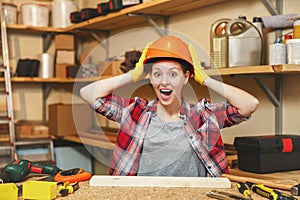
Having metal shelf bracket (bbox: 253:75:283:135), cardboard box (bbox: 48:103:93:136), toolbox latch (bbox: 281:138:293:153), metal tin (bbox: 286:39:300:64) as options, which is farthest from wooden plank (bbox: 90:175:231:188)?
cardboard box (bbox: 48:103:93:136)

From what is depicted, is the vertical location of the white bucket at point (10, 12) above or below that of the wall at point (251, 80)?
above

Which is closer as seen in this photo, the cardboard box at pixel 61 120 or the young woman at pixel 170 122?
the young woman at pixel 170 122

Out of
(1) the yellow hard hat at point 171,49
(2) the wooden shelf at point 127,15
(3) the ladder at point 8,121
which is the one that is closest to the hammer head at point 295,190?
(1) the yellow hard hat at point 171,49

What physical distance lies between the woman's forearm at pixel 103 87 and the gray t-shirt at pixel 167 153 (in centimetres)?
17

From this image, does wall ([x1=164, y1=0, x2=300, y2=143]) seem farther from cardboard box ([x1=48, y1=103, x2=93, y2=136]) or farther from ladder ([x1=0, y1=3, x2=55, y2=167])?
ladder ([x1=0, y1=3, x2=55, y2=167])

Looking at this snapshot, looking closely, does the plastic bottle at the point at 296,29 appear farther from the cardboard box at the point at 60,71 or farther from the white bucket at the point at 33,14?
the white bucket at the point at 33,14

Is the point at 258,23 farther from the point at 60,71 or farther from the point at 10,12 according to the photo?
the point at 10,12

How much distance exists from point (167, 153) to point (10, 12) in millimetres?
2518

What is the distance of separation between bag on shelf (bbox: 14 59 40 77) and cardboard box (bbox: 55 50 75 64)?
17 cm

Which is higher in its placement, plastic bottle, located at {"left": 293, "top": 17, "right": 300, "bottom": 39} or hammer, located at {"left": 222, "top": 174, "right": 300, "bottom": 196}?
plastic bottle, located at {"left": 293, "top": 17, "right": 300, "bottom": 39}

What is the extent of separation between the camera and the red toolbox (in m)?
1.69

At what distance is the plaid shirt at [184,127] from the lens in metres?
1.58

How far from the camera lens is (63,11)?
3.71 m

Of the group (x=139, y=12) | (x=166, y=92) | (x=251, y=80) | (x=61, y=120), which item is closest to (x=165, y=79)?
(x=166, y=92)
